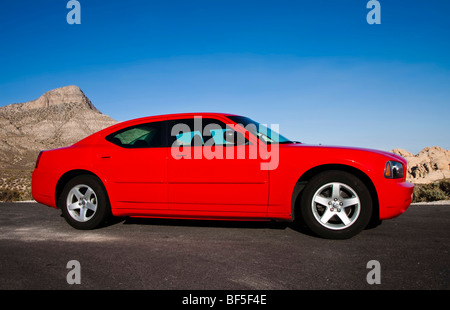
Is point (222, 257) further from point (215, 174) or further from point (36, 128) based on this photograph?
point (36, 128)

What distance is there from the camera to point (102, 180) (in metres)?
4.72

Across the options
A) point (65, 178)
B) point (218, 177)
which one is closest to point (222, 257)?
point (218, 177)

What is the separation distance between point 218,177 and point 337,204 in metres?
1.45

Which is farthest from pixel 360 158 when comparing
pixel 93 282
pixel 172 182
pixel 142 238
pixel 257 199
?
pixel 93 282

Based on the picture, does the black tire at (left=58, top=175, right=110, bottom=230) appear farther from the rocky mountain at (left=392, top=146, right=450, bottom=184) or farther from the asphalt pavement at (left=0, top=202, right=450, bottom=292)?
the rocky mountain at (left=392, top=146, right=450, bottom=184)

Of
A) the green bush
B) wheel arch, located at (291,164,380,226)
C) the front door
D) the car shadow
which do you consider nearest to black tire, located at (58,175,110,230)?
the car shadow

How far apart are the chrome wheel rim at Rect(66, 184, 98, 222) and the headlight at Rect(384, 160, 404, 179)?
149 inches

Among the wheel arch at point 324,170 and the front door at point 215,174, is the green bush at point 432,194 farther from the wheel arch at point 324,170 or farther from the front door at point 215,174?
the front door at point 215,174

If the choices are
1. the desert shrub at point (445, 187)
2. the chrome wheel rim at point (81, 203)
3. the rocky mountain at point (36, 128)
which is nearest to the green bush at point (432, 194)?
the desert shrub at point (445, 187)

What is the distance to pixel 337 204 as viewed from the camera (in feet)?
13.0

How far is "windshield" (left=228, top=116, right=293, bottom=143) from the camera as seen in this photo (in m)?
4.45

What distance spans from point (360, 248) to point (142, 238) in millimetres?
2519

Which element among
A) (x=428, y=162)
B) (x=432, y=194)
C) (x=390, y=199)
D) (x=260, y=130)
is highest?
(x=260, y=130)
